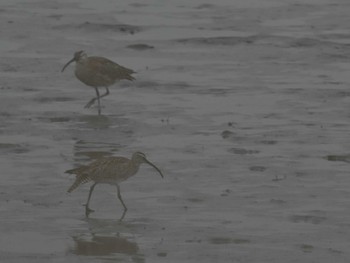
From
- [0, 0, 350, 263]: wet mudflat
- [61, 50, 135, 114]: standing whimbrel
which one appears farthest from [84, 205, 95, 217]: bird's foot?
[61, 50, 135, 114]: standing whimbrel

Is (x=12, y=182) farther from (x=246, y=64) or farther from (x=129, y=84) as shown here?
(x=246, y=64)

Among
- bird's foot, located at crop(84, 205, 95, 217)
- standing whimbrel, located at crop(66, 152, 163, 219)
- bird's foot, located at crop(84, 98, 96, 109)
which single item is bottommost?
bird's foot, located at crop(84, 98, 96, 109)

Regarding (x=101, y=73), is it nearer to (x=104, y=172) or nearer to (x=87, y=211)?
(x=104, y=172)

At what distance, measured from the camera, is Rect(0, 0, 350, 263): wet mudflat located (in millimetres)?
15172

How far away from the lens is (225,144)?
64.4ft

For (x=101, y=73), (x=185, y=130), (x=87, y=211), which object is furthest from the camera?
(x=101, y=73)

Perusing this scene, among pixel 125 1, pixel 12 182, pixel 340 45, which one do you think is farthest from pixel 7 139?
pixel 125 1

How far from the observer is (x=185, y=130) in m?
20.6

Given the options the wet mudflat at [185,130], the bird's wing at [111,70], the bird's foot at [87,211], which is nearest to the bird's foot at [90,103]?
the wet mudflat at [185,130]

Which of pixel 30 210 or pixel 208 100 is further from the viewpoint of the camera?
pixel 208 100

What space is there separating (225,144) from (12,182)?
3358mm

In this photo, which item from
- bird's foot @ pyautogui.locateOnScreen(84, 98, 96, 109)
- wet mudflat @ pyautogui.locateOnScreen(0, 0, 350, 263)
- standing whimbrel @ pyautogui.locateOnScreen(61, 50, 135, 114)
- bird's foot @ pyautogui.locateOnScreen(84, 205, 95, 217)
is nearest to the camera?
wet mudflat @ pyautogui.locateOnScreen(0, 0, 350, 263)

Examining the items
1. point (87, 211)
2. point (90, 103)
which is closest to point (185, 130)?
point (90, 103)

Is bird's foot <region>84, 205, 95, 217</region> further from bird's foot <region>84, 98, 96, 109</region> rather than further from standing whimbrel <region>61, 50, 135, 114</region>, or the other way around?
standing whimbrel <region>61, 50, 135, 114</region>
